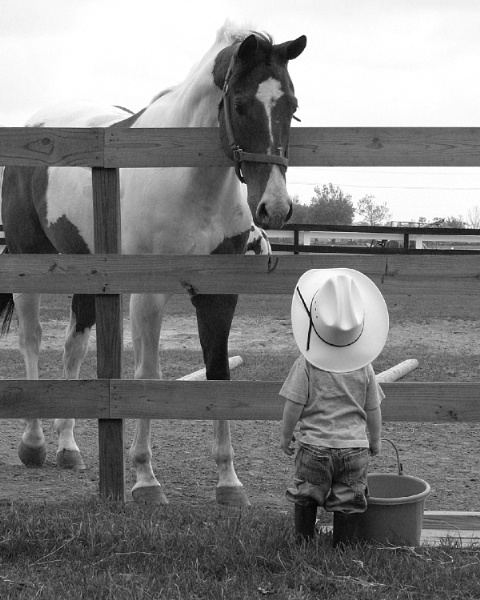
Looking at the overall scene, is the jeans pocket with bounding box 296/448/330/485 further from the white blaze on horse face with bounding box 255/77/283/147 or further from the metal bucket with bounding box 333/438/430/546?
the white blaze on horse face with bounding box 255/77/283/147

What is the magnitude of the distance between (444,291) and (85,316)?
3.01 metres

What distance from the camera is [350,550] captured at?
3.28 m

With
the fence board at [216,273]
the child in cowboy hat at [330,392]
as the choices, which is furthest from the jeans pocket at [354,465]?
the fence board at [216,273]

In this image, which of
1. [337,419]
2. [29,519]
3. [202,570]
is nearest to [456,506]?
[337,419]

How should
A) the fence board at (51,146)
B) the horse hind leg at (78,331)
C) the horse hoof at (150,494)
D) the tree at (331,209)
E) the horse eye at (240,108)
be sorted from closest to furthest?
the fence board at (51,146)
the horse eye at (240,108)
the horse hoof at (150,494)
the horse hind leg at (78,331)
the tree at (331,209)

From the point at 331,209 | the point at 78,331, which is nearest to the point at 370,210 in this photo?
the point at 331,209

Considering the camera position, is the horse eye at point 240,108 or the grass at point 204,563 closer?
the grass at point 204,563

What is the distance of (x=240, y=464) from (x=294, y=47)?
2.60 m

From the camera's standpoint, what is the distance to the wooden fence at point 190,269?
4023 millimetres

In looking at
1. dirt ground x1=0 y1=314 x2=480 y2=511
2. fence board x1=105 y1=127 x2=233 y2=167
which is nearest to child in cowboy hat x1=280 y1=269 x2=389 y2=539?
fence board x1=105 y1=127 x2=233 y2=167

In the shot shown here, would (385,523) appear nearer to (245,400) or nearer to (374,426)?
(374,426)

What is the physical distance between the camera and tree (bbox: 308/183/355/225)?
130ft

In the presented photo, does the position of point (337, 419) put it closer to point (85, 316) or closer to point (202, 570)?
point (202, 570)

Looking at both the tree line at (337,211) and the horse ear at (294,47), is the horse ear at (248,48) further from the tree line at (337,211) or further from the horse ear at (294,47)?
→ the tree line at (337,211)
